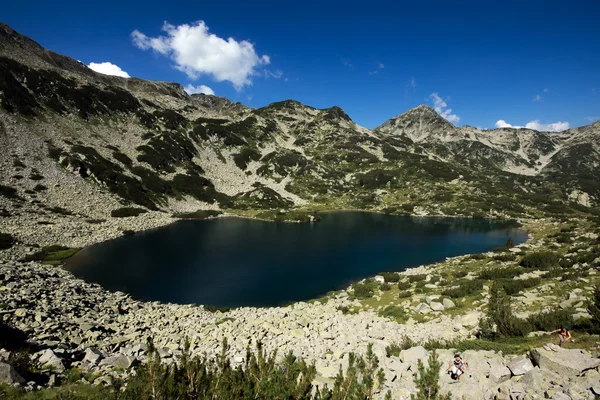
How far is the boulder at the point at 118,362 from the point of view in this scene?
14188 millimetres

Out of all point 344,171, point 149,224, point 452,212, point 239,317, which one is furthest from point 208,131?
point 239,317

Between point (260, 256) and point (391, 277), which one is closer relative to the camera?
point (391, 277)

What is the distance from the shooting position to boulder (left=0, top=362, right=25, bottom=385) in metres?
9.85

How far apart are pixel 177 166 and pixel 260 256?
2966 inches

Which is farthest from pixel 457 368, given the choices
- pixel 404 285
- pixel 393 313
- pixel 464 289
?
pixel 404 285

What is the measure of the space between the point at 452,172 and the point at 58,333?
494 ft

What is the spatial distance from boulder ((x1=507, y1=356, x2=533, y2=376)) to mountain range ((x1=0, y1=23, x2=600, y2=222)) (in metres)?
71.5

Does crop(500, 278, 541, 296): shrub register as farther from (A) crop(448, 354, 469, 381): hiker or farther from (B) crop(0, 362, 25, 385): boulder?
(B) crop(0, 362, 25, 385): boulder

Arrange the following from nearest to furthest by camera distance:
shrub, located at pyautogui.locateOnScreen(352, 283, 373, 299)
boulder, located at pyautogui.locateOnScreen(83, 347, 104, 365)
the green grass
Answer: boulder, located at pyautogui.locateOnScreen(83, 347, 104, 365) → shrub, located at pyautogui.locateOnScreen(352, 283, 373, 299) → the green grass

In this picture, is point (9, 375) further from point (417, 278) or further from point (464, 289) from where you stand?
point (417, 278)

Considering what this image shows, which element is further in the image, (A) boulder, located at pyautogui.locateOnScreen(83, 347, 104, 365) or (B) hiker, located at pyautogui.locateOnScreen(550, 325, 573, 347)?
(A) boulder, located at pyautogui.locateOnScreen(83, 347, 104, 365)

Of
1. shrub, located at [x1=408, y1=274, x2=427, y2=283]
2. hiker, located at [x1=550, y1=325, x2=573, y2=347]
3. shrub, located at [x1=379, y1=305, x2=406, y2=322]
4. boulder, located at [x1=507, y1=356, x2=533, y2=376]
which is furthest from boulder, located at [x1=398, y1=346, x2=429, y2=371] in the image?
shrub, located at [x1=408, y1=274, x2=427, y2=283]

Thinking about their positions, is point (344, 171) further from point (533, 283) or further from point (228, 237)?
point (533, 283)

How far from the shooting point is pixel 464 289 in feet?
76.8
